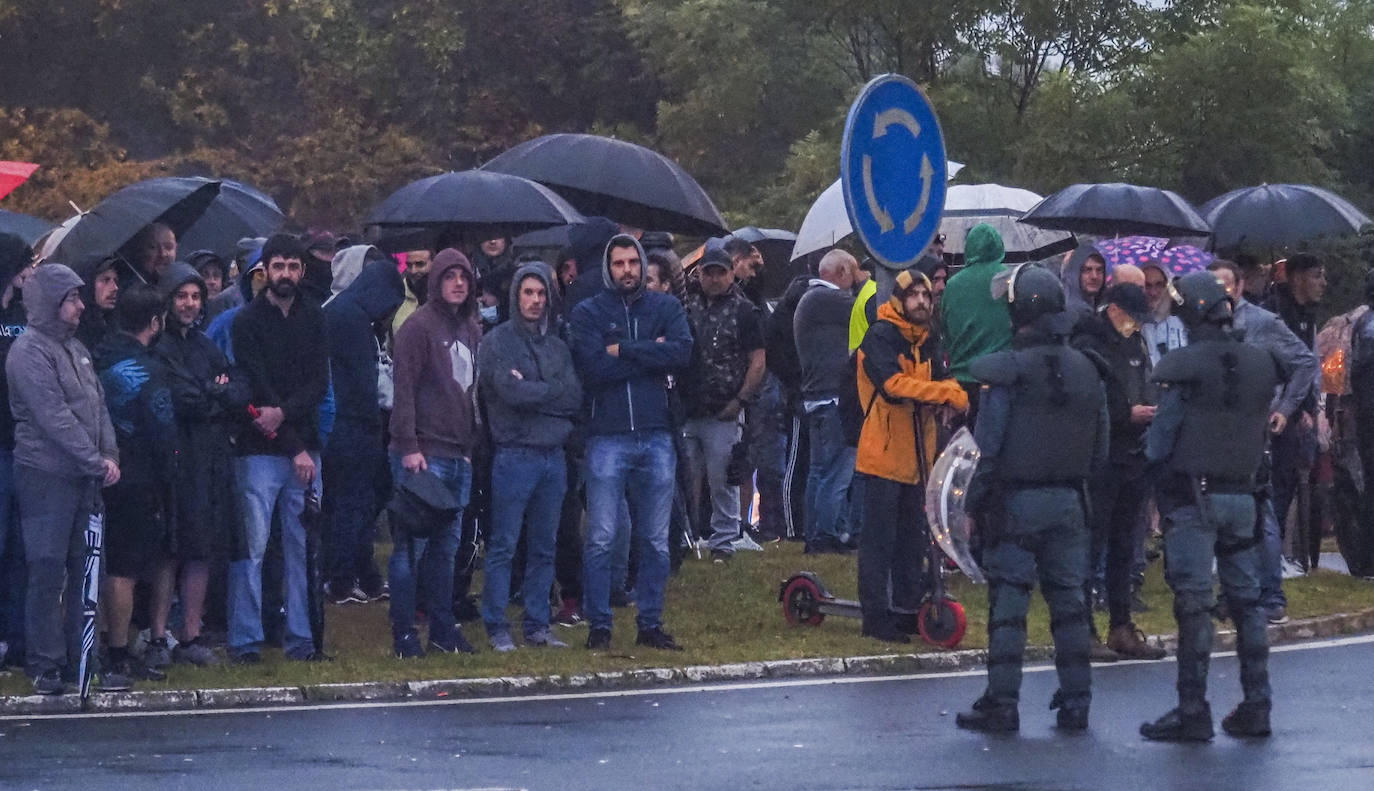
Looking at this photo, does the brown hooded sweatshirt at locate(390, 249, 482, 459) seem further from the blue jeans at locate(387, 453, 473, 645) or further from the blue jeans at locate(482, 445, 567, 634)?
the blue jeans at locate(482, 445, 567, 634)

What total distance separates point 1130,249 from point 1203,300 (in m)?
5.86

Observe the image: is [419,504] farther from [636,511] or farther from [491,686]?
[636,511]

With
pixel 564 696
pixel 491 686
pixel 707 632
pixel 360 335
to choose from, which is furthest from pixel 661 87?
pixel 564 696

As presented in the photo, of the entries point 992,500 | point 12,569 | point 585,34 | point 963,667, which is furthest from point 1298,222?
point 585,34

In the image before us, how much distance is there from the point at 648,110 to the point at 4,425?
34.4 meters

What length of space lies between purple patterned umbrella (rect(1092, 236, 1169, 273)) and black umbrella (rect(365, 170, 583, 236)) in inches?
151

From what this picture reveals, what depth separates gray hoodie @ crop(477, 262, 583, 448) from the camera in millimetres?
12500

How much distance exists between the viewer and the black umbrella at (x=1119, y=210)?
17.1 meters

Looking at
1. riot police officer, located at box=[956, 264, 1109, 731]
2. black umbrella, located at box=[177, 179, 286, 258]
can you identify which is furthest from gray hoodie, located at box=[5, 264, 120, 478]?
black umbrella, located at box=[177, 179, 286, 258]

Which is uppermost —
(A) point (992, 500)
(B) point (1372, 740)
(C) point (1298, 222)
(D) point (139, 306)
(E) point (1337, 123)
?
(E) point (1337, 123)

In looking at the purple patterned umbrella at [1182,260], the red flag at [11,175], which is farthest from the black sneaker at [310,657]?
the purple patterned umbrella at [1182,260]

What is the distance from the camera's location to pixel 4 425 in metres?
11.7

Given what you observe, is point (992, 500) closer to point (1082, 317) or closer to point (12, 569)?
point (1082, 317)

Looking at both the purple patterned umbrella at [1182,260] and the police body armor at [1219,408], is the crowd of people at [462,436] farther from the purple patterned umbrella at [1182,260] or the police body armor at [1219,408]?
the police body armor at [1219,408]
